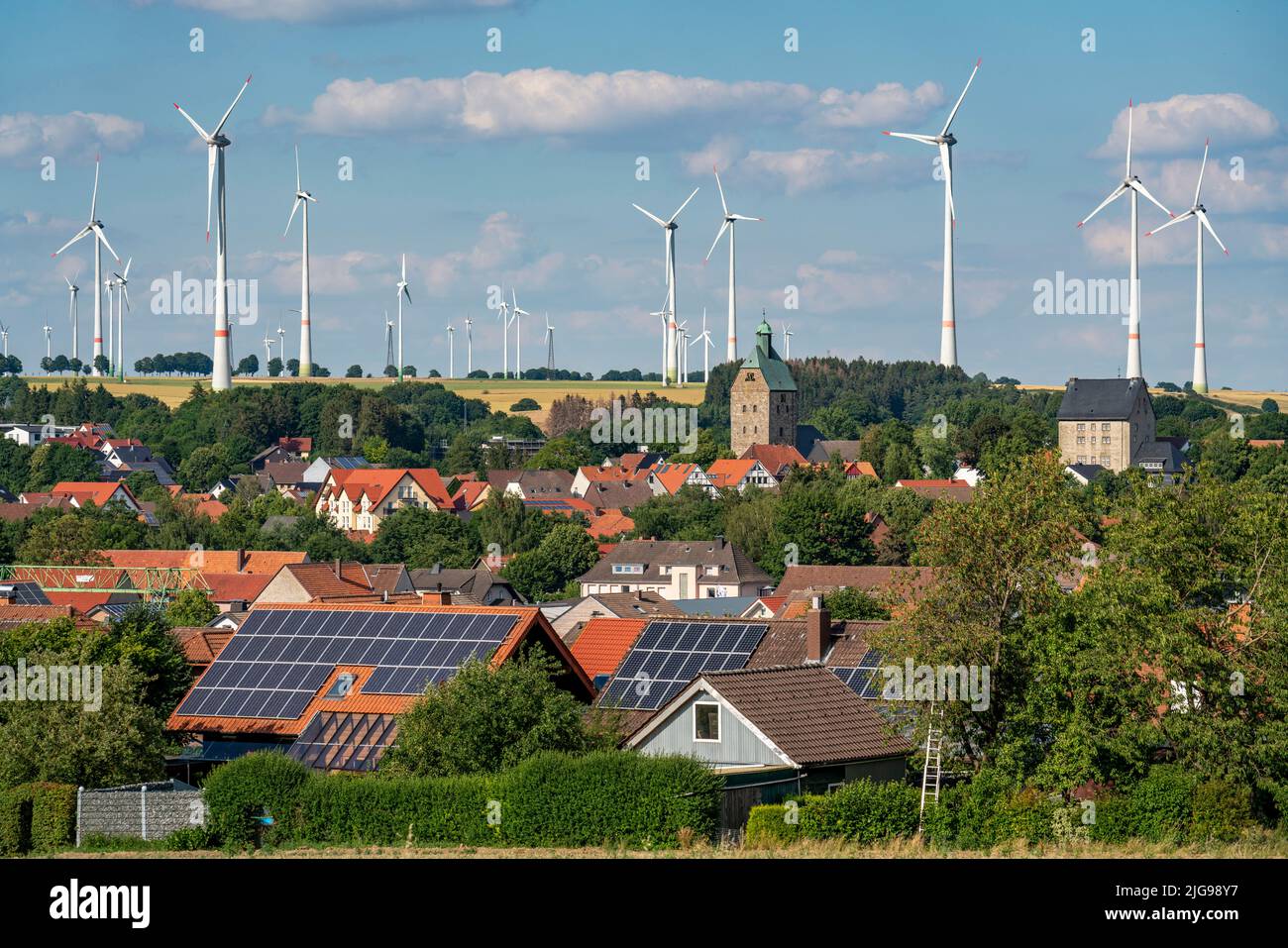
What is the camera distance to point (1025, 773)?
32.9m

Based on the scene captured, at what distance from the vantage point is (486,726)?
33062mm

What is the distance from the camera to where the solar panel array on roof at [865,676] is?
1486 inches

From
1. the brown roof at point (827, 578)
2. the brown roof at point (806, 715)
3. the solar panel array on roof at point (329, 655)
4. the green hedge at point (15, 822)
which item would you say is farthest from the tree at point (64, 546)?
the green hedge at point (15, 822)

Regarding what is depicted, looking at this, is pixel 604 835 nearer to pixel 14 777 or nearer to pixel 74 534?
pixel 14 777

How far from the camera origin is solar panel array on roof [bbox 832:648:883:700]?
124ft

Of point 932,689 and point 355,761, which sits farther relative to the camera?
point 355,761

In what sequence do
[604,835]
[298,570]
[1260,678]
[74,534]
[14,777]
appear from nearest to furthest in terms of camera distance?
[604,835]
[14,777]
[1260,678]
[298,570]
[74,534]

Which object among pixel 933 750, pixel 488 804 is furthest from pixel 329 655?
pixel 933 750

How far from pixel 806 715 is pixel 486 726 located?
22.1 ft

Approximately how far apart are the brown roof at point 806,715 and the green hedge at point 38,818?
12.2 metres

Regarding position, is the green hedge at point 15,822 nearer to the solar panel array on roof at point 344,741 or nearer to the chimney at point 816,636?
the solar panel array on roof at point 344,741

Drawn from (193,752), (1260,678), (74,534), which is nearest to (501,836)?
(193,752)
